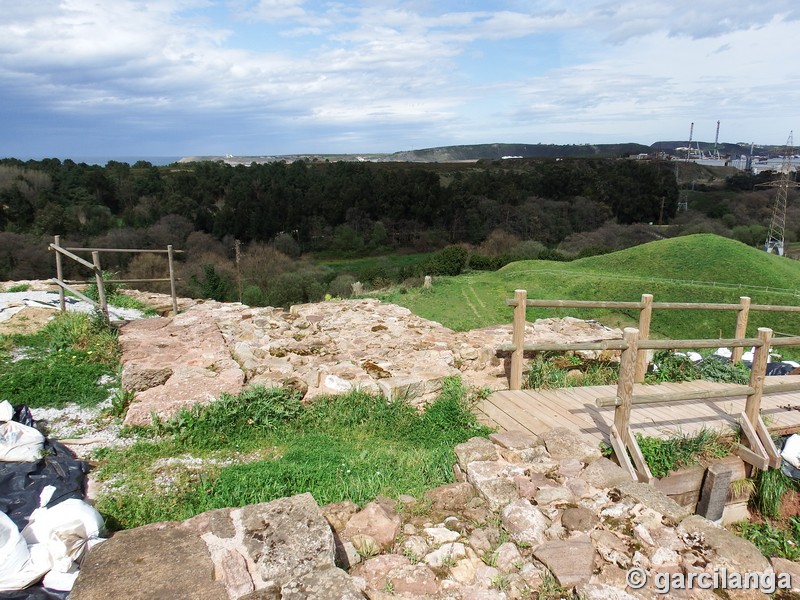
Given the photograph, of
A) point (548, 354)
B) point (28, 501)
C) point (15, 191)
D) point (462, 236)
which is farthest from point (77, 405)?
point (462, 236)

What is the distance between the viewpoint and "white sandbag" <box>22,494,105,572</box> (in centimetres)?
302

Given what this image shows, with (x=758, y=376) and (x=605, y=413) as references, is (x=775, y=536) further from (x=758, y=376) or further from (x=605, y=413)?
(x=605, y=413)

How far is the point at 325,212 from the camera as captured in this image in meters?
55.9

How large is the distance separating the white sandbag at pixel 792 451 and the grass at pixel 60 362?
692cm

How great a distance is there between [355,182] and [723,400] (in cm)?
5615

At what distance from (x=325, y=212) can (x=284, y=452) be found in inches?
2065

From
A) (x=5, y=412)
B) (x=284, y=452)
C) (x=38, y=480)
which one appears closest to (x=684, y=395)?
(x=284, y=452)

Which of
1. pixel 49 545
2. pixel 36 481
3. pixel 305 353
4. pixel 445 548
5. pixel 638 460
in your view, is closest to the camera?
pixel 49 545

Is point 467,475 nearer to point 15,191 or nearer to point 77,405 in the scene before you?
point 77,405

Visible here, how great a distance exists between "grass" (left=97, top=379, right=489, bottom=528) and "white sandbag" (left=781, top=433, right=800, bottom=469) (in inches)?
113

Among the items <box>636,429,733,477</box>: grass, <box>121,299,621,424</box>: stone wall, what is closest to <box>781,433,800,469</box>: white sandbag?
<box>636,429,733,477</box>: grass

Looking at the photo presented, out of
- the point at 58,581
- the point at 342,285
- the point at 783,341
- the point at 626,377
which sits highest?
the point at 783,341

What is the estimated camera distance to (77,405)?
569 centimetres

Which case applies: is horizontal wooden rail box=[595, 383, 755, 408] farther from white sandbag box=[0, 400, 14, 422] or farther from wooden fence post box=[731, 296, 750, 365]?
white sandbag box=[0, 400, 14, 422]
